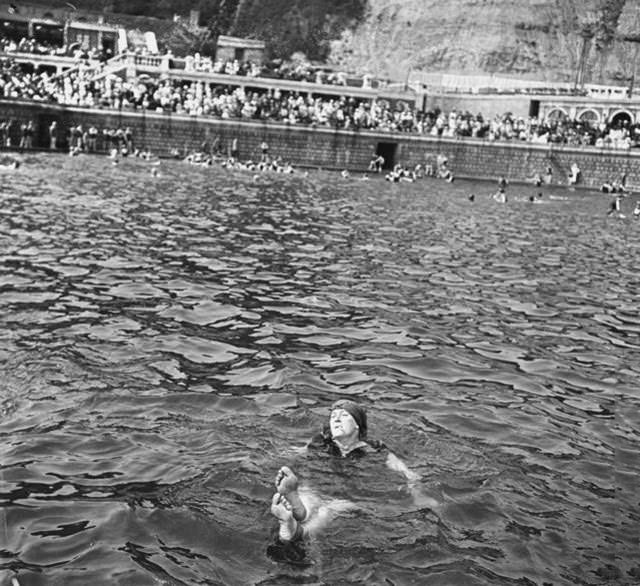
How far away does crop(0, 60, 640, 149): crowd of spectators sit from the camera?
5481cm

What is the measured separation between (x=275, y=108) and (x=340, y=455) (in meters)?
51.5

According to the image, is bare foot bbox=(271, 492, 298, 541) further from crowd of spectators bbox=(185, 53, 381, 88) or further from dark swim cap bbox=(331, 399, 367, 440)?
crowd of spectators bbox=(185, 53, 381, 88)

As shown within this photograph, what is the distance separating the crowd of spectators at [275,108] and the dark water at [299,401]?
31038mm

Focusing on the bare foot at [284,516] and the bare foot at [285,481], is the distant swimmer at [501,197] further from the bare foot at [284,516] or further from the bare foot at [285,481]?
the bare foot at [285,481]

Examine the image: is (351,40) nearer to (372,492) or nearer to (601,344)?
Answer: (601,344)

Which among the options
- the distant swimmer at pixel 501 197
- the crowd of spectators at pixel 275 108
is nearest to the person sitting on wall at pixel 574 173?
the crowd of spectators at pixel 275 108

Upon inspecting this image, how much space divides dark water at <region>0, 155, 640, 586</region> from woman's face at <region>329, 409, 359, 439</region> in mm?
398

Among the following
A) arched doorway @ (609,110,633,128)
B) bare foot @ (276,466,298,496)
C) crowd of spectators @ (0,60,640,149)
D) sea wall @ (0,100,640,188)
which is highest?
arched doorway @ (609,110,633,128)

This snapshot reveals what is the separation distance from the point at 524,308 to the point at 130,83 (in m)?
45.1

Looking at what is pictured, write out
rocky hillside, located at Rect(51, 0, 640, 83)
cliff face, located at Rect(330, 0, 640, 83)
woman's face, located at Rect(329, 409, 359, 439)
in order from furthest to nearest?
rocky hillside, located at Rect(51, 0, 640, 83) → cliff face, located at Rect(330, 0, 640, 83) → woman's face, located at Rect(329, 409, 359, 439)

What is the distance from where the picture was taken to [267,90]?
63781mm

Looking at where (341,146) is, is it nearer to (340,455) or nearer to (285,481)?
(340,455)

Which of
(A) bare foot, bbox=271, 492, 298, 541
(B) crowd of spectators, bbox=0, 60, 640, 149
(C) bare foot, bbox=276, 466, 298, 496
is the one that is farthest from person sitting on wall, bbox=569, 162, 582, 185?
(C) bare foot, bbox=276, 466, 298, 496

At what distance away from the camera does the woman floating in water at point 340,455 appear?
786 centimetres
